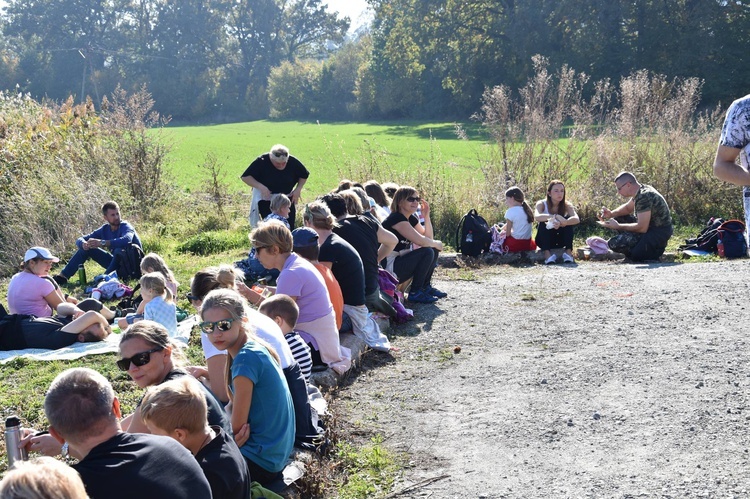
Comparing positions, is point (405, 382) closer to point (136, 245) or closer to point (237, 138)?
point (136, 245)

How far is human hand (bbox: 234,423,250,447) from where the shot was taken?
428 cm

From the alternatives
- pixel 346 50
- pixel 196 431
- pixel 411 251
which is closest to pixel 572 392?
pixel 196 431

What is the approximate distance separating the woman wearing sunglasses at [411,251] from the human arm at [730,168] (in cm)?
504

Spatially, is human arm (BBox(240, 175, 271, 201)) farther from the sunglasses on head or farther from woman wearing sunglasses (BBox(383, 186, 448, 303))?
the sunglasses on head

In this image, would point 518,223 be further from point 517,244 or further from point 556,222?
point 556,222

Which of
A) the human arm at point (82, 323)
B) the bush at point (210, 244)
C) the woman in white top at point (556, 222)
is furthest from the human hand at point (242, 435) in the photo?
the bush at point (210, 244)

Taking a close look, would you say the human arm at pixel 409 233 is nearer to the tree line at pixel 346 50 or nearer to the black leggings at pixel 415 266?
the black leggings at pixel 415 266

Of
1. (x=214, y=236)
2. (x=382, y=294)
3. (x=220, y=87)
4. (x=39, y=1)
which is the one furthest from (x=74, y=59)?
(x=382, y=294)

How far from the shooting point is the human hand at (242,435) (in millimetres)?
4281

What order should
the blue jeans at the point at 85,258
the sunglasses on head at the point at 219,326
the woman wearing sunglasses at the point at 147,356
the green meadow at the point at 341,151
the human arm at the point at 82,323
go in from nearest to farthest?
the woman wearing sunglasses at the point at 147,356, the sunglasses on head at the point at 219,326, the human arm at the point at 82,323, the blue jeans at the point at 85,258, the green meadow at the point at 341,151

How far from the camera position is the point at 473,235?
11.2 m

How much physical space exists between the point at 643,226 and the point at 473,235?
7.07 feet

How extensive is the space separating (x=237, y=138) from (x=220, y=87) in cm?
3929

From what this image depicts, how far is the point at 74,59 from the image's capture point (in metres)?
83.9
